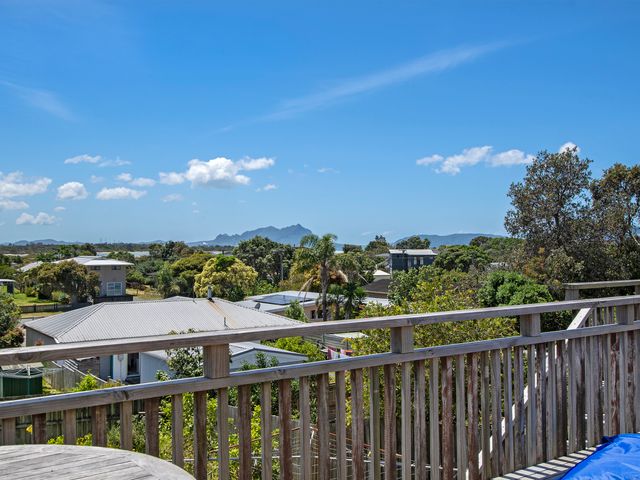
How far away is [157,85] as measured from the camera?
129 feet

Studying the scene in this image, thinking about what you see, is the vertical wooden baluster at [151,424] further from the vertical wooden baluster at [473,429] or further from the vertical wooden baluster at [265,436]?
the vertical wooden baluster at [473,429]

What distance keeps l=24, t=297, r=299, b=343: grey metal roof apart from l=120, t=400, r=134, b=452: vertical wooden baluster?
20.5 metres

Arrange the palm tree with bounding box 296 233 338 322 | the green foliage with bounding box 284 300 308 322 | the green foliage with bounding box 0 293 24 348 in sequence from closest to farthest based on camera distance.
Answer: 1. the green foliage with bounding box 0 293 24 348
2. the green foliage with bounding box 284 300 308 322
3. the palm tree with bounding box 296 233 338 322

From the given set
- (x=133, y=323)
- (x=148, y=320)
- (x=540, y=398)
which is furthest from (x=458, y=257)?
(x=540, y=398)

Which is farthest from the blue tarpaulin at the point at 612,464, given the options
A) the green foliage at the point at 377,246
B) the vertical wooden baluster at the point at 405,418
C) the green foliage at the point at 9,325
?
the green foliage at the point at 377,246

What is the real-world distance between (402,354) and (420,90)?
32.1m

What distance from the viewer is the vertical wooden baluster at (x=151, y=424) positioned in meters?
1.86

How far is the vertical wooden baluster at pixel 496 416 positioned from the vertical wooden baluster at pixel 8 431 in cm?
213

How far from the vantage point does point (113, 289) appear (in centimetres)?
4884

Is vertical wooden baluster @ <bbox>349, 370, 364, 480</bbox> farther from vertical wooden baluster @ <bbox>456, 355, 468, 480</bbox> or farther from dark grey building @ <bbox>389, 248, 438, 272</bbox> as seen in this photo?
dark grey building @ <bbox>389, 248, 438, 272</bbox>

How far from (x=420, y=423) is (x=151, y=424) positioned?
121 cm

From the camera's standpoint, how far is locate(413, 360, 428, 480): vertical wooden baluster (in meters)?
2.45

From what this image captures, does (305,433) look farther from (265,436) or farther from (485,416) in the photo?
(485,416)

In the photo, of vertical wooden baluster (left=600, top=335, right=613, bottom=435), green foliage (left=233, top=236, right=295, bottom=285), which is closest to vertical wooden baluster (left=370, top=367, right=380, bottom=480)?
vertical wooden baluster (left=600, top=335, right=613, bottom=435)
